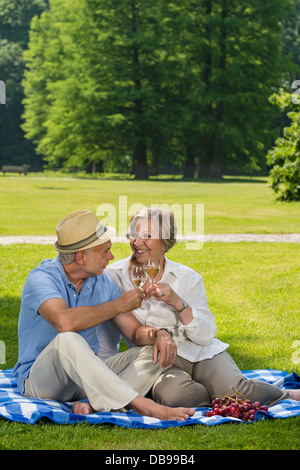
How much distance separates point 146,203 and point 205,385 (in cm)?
1822

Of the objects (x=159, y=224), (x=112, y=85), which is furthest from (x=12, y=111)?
(x=159, y=224)

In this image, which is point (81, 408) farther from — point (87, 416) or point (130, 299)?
point (130, 299)

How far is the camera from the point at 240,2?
1639 inches

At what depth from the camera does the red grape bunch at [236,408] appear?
4445 millimetres

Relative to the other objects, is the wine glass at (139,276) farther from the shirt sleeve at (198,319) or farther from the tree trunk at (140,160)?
the tree trunk at (140,160)

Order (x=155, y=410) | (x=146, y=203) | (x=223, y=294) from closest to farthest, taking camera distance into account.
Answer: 1. (x=155, y=410)
2. (x=223, y=294)
3. (x=146, y=203)

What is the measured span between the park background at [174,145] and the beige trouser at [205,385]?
306 mm

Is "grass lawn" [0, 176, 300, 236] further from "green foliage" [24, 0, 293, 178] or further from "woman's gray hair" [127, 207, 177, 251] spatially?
"green foliage" [24, 0, 293, 178]

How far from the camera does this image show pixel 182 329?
473cm

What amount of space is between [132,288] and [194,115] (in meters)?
39.9

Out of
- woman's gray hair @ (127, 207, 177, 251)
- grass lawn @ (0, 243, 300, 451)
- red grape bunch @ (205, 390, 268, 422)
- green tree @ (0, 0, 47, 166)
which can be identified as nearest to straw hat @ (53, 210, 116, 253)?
woman's gray hair @ (127, 207, 177, 251)

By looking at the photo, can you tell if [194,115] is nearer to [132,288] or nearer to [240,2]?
[240,2]

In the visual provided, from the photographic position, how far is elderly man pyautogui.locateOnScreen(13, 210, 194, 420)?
434 cm

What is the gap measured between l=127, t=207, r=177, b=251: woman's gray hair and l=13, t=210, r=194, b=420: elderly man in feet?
0.63
